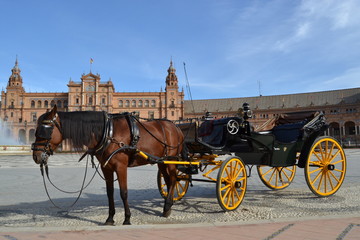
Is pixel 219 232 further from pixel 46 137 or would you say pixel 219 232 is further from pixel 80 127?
pixel 46 137

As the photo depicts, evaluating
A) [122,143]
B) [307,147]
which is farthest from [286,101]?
[122,143]

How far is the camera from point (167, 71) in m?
81.2

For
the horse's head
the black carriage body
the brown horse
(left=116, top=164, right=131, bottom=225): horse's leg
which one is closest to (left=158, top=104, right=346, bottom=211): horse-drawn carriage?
the black carriage body

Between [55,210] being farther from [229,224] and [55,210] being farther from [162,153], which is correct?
[229,224]

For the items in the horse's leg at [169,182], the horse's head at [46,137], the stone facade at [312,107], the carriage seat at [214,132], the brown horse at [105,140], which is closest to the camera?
the horse's head at [46,137]

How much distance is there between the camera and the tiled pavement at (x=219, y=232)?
11.0ft

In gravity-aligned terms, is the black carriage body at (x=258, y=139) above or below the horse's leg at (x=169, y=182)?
above

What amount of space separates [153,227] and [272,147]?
10.4 feet

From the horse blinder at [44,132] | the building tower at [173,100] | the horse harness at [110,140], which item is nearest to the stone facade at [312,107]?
the building tower at [173,100]

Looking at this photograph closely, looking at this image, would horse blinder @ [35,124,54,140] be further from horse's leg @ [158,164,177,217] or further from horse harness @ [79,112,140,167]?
horse's leg @ [158,164,177,217]

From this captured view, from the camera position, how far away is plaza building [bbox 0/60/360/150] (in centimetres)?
7281

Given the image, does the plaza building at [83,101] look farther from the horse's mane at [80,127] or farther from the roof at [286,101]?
the horse's mane at [80,127]

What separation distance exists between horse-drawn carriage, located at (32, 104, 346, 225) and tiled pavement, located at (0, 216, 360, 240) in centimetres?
54

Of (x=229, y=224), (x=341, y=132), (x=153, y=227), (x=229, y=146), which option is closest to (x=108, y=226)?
(x=153, y=227)
